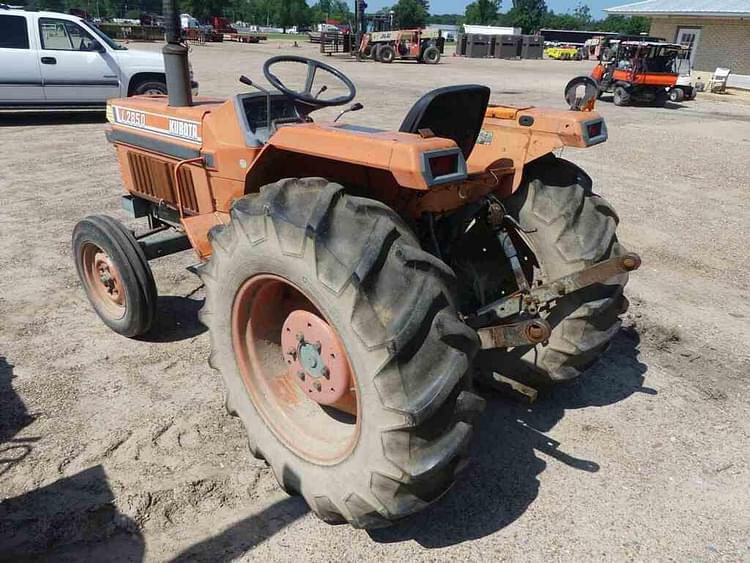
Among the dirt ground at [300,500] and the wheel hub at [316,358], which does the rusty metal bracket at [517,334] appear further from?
the dirt ground at [300,500]

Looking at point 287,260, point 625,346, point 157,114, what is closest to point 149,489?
point 287,260

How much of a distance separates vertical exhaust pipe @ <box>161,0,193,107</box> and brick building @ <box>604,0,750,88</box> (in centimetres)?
2739

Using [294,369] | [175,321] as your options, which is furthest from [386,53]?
[294,369]

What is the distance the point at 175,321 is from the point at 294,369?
1.83 m

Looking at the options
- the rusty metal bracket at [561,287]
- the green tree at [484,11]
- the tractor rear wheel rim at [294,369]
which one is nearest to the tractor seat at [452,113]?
the rusty metal bracket at [561,287]

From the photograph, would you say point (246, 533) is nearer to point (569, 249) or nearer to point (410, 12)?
point (569, 249)

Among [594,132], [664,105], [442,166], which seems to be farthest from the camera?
[664,105]

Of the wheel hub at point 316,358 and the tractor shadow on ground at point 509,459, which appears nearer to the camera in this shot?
the wheel hub at point 316,358

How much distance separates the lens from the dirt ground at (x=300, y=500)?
2328 mm

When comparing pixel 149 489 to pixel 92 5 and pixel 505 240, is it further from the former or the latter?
pixel 92 5

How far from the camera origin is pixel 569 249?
2758 mm

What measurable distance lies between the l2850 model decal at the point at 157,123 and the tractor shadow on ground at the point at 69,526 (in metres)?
1.89

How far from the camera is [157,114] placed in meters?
3.69

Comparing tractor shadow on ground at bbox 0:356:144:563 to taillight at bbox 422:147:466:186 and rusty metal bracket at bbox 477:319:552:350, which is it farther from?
taillight at bbox 422:147:466:186
